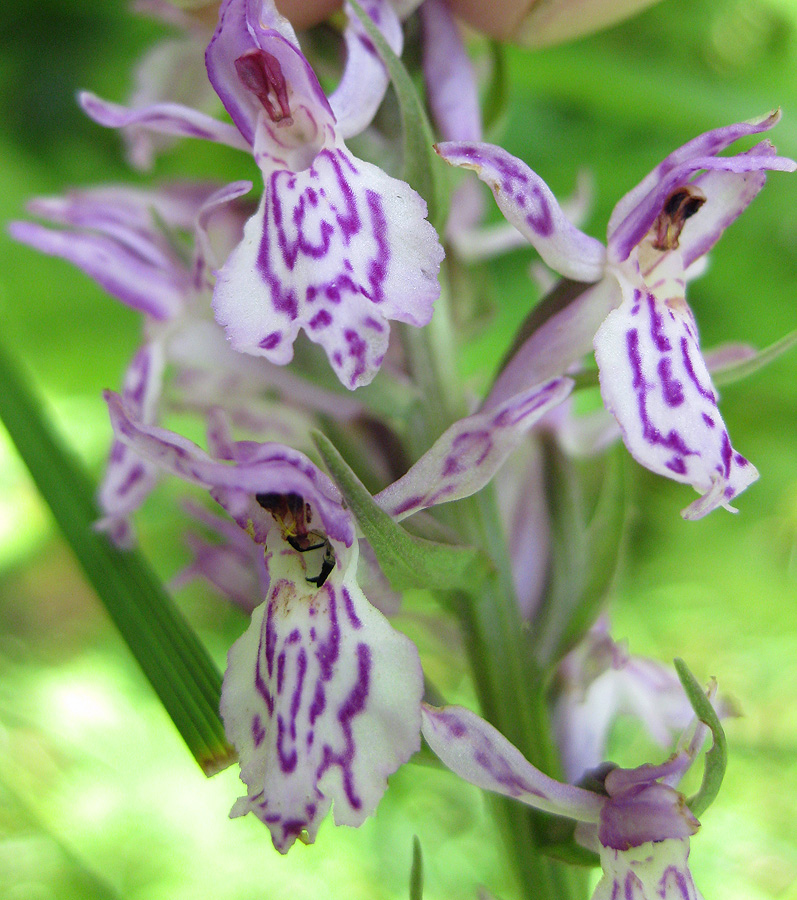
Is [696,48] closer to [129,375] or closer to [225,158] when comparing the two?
[225,158]

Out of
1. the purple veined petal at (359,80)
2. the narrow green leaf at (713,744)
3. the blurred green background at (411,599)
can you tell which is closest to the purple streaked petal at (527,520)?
the narrow green leaf at (713,744)

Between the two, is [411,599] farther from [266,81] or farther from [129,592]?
[266,81]

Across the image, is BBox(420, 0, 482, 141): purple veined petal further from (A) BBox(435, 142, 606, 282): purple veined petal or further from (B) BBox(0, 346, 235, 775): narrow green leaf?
(B) BBox(0, 346, 235, 775): narrow green leaf

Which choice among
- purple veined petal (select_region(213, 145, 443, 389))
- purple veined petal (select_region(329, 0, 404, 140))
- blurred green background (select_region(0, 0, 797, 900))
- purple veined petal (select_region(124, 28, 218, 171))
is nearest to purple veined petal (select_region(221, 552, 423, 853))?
purple veined petal (select_region(213, 145, 443, 389))

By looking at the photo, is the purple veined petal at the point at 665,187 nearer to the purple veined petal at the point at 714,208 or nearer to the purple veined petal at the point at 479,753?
the purple veined petal at the point at 714,208

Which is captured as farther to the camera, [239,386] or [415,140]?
[239,386]

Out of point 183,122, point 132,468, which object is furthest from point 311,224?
point 132,468
